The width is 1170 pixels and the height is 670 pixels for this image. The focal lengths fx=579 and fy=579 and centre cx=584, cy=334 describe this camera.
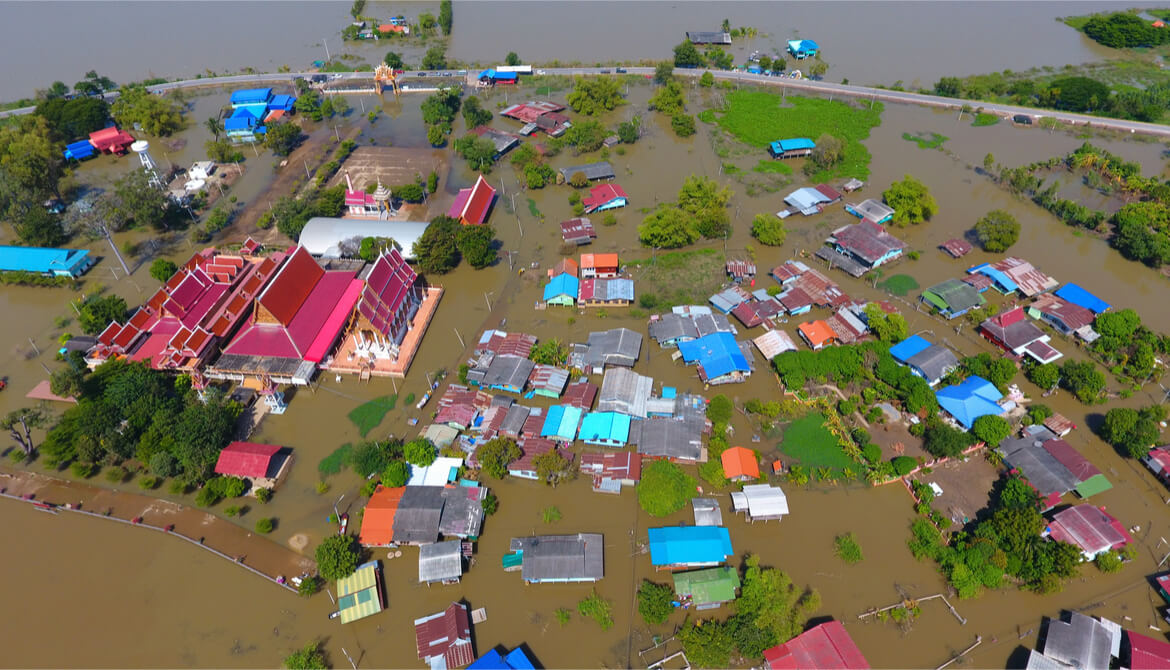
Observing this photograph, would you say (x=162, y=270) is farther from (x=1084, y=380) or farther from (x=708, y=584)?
(x=1084, y=380)

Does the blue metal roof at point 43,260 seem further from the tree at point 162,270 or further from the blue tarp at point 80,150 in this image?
the blue tarp at point 80,150

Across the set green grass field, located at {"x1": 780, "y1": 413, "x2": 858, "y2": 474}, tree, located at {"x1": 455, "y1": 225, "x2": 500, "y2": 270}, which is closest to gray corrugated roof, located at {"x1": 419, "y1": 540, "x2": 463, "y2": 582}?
green grass field, located at {"x1": 780, "y1": 413, "x2": 858, "y2": 474}

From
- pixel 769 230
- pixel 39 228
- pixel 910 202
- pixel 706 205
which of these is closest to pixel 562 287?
pixel 706 205

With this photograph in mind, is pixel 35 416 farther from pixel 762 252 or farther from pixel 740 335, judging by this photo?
pixel 762 252

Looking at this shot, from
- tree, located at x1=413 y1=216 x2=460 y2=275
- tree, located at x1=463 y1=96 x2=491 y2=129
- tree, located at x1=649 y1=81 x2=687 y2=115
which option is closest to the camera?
tree, located at x1=413 y1=216 x2=460 y2=275

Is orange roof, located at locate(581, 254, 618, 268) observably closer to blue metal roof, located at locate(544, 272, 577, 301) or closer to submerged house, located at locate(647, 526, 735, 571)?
blue metal roof, located at locate(544, 272, 577, 301)

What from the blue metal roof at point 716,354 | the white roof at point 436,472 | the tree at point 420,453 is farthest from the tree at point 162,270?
the blue metal roof at point 716,354

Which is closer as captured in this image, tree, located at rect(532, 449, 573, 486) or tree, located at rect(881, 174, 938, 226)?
tree, located at rect(532, 449, 573, 486)
